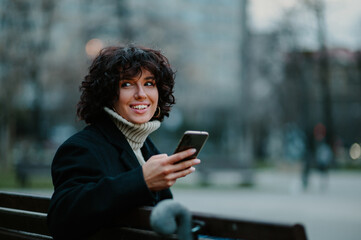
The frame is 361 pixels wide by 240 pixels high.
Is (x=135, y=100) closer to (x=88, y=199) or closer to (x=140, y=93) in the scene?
(x=140, y=93)

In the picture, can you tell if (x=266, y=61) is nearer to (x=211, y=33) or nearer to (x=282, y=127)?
(x=282, y=127)

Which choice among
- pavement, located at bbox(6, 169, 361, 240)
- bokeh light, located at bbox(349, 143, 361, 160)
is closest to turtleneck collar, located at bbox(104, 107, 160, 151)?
pavement, located at bbox(6, 169, 361, 240)

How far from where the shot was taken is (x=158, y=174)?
1931mm

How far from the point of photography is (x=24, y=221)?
2473 mm

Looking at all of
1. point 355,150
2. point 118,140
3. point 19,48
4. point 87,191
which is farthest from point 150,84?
point 355,150

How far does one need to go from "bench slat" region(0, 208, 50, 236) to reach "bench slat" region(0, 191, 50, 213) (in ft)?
0.09

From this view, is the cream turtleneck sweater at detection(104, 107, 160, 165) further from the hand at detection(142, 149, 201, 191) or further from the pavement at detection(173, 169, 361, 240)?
the pavement at detection(173, 169, 361, 240)

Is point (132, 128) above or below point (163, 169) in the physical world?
above

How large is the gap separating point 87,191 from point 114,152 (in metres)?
0.41

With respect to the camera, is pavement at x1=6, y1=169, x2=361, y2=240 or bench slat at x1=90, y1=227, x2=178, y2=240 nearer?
bench slat at x1=90, y1=227, x2=178, y2=240

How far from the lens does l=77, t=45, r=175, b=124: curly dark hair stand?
2.35 meters

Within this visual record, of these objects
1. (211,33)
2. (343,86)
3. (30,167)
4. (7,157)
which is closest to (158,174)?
(30,167)

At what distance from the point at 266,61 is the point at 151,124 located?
2958 centimetres

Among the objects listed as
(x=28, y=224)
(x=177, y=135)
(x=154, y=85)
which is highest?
(x=154, y=85)
